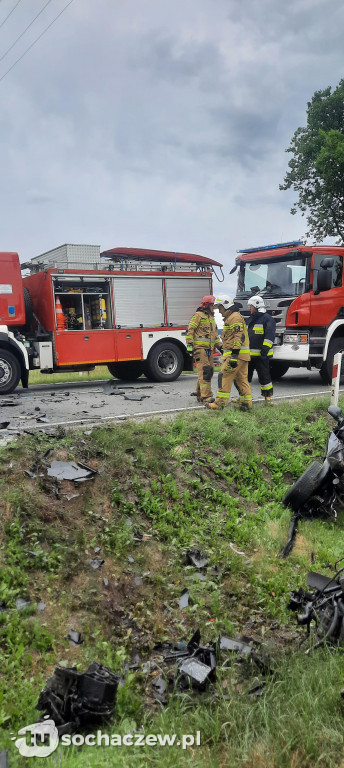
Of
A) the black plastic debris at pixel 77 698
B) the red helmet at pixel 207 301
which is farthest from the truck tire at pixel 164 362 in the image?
the black plastic debris at pixel 77 698

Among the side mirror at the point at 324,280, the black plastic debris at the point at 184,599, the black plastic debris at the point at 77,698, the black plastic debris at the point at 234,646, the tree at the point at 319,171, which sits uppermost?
the tree at the point at 319,171

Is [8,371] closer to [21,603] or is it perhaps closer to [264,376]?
[264,376]

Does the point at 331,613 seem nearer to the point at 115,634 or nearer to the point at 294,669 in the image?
the point at 294,669

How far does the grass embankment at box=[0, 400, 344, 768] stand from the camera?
2846 mm

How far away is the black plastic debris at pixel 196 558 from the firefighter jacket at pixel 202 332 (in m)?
4.73

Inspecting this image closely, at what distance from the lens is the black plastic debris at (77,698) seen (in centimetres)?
300

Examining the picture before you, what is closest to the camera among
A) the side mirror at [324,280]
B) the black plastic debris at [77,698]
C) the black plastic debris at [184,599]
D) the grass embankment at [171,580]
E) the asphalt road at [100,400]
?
the grass embankment at [171,580]

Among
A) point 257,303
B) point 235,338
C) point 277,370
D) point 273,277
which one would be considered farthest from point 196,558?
point 277,370

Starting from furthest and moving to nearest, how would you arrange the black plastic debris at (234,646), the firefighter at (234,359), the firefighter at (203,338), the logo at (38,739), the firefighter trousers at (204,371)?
the firefighter at (203,338)
the firefighter trousers at (204,371)
the firefighter at (234,359)
the black plastic debris at (234,646)
the logo at (38,739)

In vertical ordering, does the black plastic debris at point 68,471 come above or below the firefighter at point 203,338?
below

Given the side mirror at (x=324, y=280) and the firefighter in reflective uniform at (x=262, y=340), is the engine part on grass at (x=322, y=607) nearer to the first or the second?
the firefighter in reflective uniform at (x=262, y=340)

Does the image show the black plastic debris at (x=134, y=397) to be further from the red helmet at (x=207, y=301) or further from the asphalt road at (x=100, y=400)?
the red helmet at (x=207, y=301)

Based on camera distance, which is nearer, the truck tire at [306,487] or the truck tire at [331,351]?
the truck tire at [306,487]

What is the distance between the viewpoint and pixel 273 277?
11.1 metres
